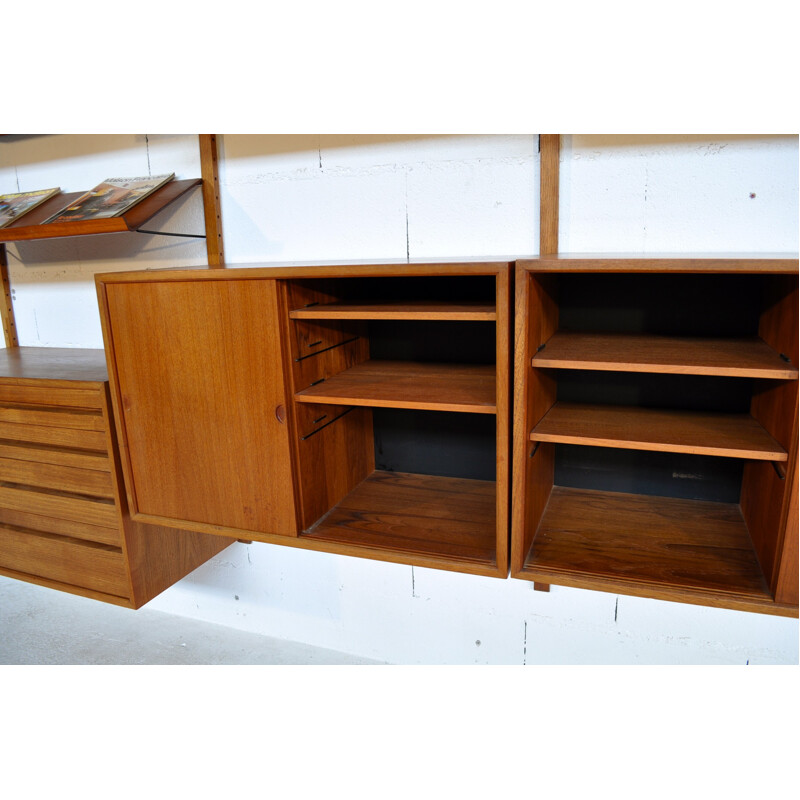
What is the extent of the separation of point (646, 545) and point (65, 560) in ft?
5.82

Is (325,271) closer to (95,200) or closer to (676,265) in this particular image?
(676,265)

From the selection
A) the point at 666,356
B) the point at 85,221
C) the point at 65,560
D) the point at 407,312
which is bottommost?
the point at 65,560

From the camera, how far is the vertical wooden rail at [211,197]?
2129 mm

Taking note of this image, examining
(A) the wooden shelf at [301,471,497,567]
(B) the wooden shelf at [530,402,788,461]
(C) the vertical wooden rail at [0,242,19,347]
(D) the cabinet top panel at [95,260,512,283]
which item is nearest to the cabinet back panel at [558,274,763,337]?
(B) the wooden shelf at [530,402,788,461]

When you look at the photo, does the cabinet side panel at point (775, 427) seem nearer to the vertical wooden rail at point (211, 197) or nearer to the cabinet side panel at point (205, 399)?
the cabinet side panel at point (205, 399)

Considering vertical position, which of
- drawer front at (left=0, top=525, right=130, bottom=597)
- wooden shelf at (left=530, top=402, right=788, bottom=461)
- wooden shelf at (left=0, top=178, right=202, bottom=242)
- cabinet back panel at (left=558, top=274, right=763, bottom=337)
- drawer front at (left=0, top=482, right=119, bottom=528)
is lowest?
drawer front at (left=0, top=525, right=130, bottom=597)

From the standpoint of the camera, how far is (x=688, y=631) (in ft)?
6.46

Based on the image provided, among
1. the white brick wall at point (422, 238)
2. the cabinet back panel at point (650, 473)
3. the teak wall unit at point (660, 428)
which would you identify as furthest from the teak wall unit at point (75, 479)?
the cabinet back panel at point (650, 473)

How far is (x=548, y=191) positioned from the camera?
1758mm

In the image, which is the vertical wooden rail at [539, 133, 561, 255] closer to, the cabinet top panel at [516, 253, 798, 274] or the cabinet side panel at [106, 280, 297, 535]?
the cabinet top panel at [516, 253, 798, 274]

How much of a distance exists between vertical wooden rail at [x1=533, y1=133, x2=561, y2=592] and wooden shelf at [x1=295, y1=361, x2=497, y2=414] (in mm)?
386

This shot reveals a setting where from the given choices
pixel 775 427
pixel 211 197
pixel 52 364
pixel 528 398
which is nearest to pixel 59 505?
pixel 52 364

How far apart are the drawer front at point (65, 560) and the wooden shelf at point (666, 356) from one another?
1467 millimetres

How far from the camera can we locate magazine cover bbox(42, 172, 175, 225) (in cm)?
198
